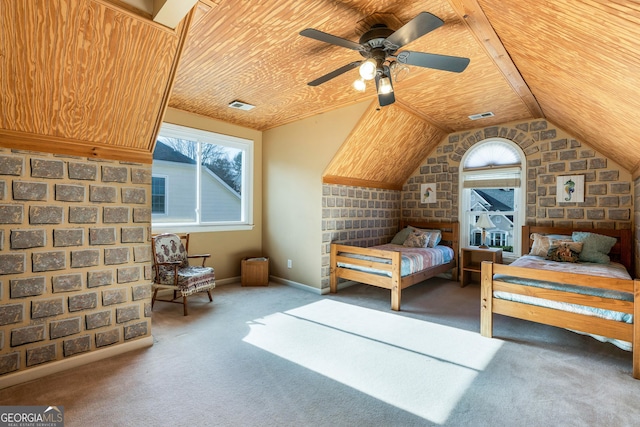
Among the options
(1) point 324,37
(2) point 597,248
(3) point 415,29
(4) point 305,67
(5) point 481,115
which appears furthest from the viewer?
(5) point 481,115

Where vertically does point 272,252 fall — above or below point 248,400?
above

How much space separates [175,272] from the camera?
3.58m

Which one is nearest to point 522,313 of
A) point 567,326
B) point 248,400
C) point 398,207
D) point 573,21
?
point 567,326

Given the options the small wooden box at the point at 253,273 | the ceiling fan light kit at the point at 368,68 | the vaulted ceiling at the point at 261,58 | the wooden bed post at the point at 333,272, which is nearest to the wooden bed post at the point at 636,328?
the vaulted ceiling at the point at 261,58

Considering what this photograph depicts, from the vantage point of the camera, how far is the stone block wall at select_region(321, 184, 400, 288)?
455cm

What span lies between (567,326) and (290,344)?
250cm

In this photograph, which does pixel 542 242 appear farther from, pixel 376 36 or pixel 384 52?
pixel 376 36

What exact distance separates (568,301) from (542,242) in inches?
74.3

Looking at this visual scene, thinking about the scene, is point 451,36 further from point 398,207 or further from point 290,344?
point 398,207

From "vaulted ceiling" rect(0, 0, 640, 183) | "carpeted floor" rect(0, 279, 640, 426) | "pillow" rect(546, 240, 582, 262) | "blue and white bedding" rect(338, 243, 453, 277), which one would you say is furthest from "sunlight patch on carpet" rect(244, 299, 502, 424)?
"vaulted ceiling" rect(0, 0, 640, 183)

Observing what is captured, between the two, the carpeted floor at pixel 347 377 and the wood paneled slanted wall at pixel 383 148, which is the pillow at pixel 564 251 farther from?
the wood paneled slanted wall at pixel 383 148

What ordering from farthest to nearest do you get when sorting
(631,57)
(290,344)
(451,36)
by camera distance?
(290,344)
(451,36)
(631,57)

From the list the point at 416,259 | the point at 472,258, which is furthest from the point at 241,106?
the point at 472,258

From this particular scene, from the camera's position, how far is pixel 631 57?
161cm
